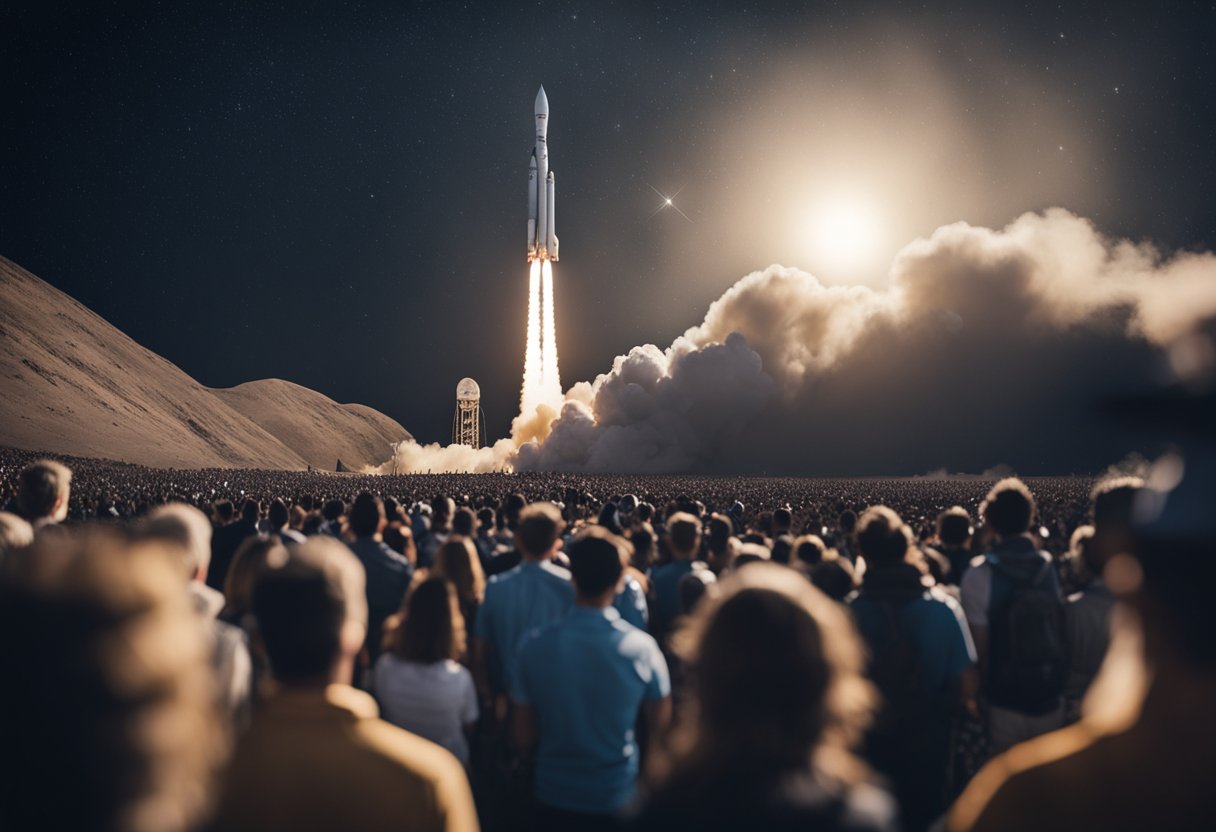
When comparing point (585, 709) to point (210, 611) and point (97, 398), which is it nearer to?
point (210, 611)

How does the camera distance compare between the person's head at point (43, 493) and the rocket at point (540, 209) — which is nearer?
the person's head at point (43, 493)

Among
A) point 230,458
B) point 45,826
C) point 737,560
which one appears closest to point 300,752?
point 45,826

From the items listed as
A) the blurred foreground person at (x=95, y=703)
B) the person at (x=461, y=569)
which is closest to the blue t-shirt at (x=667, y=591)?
the person at (x=461, y=569)

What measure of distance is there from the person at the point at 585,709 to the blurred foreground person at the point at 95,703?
2360mm

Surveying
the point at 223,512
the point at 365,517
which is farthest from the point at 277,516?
the point at 365,517

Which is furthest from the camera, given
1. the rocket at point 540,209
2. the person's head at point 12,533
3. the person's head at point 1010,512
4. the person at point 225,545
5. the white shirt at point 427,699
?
the rocket at point 540,209

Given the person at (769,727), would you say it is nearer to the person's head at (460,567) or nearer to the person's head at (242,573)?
the person's head at (242,573)

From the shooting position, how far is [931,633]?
4.84 m

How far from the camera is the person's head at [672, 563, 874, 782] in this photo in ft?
6.23

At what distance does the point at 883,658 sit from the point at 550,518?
72.3 inches

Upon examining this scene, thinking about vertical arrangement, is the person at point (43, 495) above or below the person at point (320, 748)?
above

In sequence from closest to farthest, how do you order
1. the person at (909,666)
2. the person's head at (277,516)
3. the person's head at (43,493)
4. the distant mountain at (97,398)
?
the person at (909,666)
the person's head at (43,493)
the person's head at (277,516)
the distant mountain at (97,398)

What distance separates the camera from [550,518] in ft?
17.1

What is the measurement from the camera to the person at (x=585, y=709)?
12.5 ft
